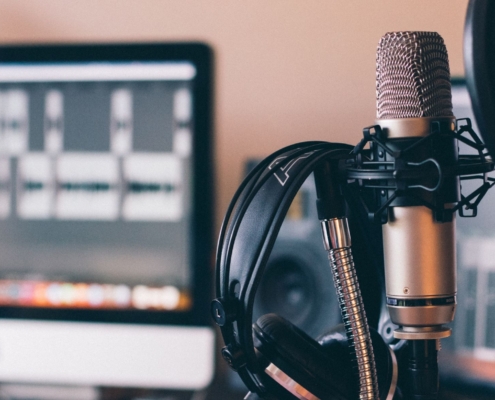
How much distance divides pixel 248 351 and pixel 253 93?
0.69 metres

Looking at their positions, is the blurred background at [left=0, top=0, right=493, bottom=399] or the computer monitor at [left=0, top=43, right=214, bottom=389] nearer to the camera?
the computer monitor at [left=0, top=43, right=214, bottom=389]

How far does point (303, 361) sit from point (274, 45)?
0.69 m

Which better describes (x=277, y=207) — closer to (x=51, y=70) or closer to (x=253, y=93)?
(x=51, y=70)

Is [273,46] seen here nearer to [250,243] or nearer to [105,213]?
[105,213]

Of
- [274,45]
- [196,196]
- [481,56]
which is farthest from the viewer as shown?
[274,45]

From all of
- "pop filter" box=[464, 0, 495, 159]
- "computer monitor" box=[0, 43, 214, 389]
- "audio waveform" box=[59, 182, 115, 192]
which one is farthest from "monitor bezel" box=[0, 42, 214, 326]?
"pop filter" box=[464, 0, 495, 159]

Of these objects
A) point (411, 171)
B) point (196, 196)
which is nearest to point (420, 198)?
point (411, 171)

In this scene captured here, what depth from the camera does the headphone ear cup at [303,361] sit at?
13.1 inches

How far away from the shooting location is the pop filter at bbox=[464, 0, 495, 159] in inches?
10.7

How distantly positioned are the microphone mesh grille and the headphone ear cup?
134 millimetres

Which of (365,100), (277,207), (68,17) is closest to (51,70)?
(68,17)

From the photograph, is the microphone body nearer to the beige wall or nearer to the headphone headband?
the headphone headband

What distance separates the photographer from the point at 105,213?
766 mm

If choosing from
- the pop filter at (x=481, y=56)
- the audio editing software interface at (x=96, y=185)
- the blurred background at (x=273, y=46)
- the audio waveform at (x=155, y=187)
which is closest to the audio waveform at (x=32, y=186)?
the audio editing software interface at (x=96, y=185)
